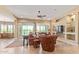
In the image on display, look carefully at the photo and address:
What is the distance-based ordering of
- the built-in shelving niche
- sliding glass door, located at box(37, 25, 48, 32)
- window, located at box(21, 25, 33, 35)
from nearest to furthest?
window, located at box(21, 25, 33, 35)
sliding glass door, located at box(37, 25, 48, 32)
the built-in shelving niche

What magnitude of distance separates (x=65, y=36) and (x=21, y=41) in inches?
128

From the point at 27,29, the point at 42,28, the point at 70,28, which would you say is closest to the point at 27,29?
the point at 27,29

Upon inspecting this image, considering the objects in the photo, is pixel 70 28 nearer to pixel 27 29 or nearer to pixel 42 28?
pixel 42 28

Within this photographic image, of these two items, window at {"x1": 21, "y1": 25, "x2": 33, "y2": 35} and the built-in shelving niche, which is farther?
the built-in shelving niche

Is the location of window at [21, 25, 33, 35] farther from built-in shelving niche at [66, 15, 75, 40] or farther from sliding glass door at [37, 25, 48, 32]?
built-in shelving niche at [66, 15, 75, 40]

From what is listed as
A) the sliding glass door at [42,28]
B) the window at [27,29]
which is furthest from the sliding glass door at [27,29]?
the sliding glass door at [42,28]

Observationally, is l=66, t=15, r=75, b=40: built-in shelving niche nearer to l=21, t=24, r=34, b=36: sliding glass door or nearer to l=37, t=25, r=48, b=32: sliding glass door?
l=37, t=25, r=48, b=32: sliding glass door

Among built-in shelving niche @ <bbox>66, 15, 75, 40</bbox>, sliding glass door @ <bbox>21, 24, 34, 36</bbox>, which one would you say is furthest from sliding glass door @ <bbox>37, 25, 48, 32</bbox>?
built-in shelving niche @ <bbox>66, 15, 75, 40</bbox>

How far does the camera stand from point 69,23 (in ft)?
36.2

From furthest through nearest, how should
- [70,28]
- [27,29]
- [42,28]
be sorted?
[70,28]
[42,28]
[27,29]

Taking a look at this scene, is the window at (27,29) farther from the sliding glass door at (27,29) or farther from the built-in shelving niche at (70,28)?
the built-in shelving niche at (70,28)

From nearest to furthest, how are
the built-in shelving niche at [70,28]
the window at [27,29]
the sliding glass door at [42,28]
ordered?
the window at [27,29]
the sliding glass door at [42,28]
the built-in shelving niche at [70,28]

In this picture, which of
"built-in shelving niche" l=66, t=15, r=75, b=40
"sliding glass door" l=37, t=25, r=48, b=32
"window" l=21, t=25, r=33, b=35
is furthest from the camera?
"built-in shelving niche" l=66, t=15, r=75, b=40
